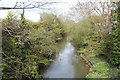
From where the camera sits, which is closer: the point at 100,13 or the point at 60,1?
the point at 60,1

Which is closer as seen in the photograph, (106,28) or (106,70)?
(106,70)

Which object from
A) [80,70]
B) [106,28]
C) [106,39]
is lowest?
[80,70]

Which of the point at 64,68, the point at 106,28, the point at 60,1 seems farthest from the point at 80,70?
the point at 60,1

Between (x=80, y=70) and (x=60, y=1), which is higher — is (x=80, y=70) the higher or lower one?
the lower one

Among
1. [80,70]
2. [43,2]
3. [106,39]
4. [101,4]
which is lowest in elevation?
[80,70]

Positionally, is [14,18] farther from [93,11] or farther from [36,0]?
[93,11]

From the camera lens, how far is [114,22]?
3.08 m

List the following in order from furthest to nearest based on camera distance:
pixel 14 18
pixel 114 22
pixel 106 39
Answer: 1. pixel 106 39
2. pixel 114 22
3. pixel 14 18

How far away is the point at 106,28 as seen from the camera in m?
3.79

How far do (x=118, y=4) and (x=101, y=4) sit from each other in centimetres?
87

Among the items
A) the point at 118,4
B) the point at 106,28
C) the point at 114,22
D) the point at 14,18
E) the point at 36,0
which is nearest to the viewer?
the point at 36,0

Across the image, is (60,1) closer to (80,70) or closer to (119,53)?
(119,53)

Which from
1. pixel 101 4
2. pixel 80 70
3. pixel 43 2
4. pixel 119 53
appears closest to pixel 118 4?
pixel 101 4

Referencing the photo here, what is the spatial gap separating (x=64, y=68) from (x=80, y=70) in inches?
24.2
